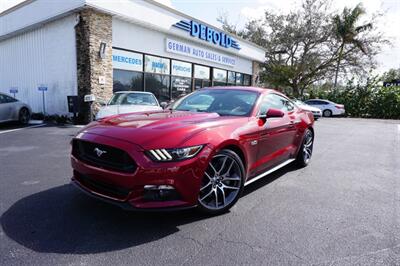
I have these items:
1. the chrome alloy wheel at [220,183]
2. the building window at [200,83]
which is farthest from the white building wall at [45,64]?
the chrome alloy wheel at [220,183]

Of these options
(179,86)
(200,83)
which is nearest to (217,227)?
(179,86)

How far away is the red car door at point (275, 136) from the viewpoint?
407cm

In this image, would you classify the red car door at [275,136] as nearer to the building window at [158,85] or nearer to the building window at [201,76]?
the building window at [158,85]

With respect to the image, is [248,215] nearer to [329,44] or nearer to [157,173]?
[157,173]

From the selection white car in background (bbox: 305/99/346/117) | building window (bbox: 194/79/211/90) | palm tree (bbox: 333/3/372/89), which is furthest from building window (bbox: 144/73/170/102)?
palm tree (bbox: 333/3/372/89)

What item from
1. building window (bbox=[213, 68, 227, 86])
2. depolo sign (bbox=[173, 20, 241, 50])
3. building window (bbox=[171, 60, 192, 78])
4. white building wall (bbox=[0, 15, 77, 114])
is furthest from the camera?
building window (bbox=[213, 68, 227, 86])

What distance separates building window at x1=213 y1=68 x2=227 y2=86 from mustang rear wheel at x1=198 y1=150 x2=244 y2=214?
53.2 ft

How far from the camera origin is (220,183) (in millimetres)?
3377

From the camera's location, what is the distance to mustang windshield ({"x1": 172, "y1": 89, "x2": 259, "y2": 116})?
13.5 ft

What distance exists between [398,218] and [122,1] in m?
11.6

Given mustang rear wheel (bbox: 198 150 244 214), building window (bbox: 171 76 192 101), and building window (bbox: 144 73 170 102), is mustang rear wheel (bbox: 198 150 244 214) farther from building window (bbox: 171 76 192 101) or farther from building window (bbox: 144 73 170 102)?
building window (bbox: 171 76 192 101)

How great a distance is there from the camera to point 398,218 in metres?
3.42

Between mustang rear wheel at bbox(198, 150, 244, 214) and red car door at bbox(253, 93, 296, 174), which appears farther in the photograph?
red car door at bbox(253, 93, 296, 174)

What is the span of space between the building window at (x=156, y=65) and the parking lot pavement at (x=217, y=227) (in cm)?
966
